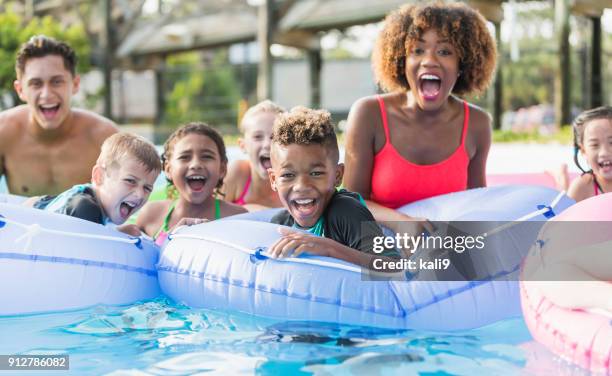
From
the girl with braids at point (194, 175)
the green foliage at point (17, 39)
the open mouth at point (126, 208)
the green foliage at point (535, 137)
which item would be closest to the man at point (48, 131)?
the girl with braids at point (194, 175)

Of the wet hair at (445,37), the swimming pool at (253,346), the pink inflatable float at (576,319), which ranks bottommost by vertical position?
the swimming pool at (253,346)

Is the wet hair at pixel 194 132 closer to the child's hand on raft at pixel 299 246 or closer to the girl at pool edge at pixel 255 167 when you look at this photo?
the girl at pool edge at pixel 255 167

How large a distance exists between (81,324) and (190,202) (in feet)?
3.10

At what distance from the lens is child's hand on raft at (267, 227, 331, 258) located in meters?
2.71

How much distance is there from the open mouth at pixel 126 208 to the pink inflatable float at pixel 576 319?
1806 mm

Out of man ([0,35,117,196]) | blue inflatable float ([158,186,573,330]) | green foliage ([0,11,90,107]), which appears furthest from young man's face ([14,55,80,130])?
green foliage ([0,11,90,107])

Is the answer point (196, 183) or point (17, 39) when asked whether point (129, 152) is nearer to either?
point (196, 183)

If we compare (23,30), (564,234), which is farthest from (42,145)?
(23,30)

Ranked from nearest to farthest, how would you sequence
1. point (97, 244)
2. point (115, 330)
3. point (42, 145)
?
point (115, 330) < point (97, 244) < point (42, 145)

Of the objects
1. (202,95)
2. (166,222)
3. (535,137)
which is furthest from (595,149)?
(202,95)

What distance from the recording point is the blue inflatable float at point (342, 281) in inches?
104

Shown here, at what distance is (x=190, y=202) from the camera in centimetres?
365

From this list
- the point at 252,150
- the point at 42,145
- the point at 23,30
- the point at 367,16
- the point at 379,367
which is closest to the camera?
the point at 379,367

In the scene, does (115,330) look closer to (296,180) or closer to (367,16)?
(296,180)
